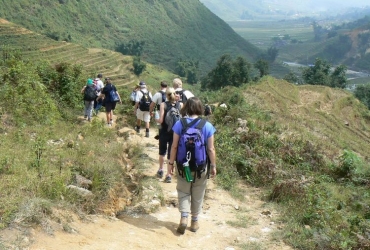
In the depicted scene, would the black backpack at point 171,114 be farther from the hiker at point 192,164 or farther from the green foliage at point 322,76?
the green foliage at point 322,76

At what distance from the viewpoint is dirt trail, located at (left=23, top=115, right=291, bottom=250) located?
3602 millimetres

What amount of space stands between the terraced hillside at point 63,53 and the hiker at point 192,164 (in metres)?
59.5

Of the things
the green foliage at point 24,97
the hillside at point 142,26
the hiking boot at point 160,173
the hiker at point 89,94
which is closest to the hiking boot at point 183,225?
the hiking boot at point 160,173

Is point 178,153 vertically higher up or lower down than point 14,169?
higher up

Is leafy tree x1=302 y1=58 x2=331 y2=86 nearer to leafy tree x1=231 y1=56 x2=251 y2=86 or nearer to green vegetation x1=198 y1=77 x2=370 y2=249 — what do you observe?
leafy tree x1=231 y1=56 x2=251 y2=86

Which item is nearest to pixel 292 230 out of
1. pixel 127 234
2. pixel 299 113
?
pixel 127 234

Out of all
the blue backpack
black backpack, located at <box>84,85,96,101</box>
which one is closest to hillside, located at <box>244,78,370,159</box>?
black backpack, located at <box>84,85,96,101</box>

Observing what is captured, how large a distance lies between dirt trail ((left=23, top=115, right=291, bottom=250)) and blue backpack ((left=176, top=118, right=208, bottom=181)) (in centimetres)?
83

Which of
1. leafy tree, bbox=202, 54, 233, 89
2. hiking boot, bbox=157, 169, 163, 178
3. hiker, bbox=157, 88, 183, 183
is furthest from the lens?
leafy tree, bbox=202, 54, 233, 89

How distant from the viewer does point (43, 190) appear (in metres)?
4.10

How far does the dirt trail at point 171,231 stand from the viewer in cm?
360

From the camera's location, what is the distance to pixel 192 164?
4152 mm

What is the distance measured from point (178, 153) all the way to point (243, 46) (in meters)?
141

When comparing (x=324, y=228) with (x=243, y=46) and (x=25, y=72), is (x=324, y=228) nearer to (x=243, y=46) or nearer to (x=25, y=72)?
(x=25, y=72)
